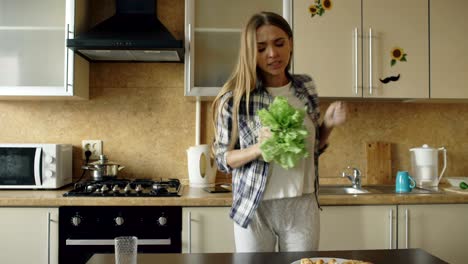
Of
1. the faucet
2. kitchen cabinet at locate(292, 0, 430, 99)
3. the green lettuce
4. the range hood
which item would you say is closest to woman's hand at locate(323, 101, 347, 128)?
the green lettuce

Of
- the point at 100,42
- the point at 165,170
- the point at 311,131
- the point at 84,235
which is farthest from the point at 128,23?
the point at 311,131

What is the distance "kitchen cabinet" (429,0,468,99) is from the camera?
2473 millimetres

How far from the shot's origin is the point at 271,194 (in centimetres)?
146

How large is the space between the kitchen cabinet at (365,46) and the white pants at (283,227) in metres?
1.10

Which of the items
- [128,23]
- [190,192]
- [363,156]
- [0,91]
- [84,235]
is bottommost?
[84,235]

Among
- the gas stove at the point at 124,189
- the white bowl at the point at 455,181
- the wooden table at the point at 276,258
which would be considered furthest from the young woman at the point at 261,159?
the white bowl at the point at 455,181

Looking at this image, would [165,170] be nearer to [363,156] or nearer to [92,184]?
[92,184]

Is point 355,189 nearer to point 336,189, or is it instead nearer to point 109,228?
point 336,189

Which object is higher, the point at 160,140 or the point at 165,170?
the point at 160,140

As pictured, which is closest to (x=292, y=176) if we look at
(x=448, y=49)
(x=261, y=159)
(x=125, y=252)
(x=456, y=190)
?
(x=261, y=159)

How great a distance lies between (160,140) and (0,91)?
924mm

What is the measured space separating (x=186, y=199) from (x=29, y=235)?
77cm

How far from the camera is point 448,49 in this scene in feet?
8.13

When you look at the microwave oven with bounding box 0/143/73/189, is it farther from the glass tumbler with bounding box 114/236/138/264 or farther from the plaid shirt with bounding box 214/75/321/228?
the glass tumbler with bounding box 114/236/138/264
